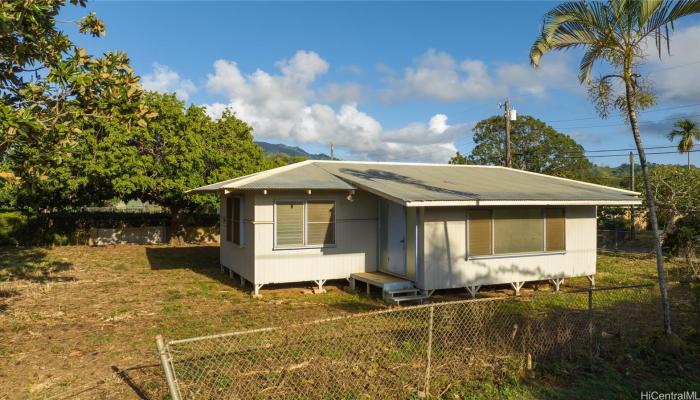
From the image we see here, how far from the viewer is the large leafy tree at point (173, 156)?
2108 cm

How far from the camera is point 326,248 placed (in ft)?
40.3

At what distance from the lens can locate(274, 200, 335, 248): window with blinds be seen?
11828 millimetres

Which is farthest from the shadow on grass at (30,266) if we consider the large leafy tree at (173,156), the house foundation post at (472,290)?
the house foundation post at (472,290)

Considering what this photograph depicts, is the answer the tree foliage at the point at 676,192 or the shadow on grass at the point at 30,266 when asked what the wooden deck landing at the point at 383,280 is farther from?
the tree foliage at the point at 676,192

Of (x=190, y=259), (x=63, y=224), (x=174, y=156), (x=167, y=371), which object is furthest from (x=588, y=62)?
(x=63, y=224)

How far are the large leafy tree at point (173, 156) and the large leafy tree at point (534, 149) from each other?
27.6 metres

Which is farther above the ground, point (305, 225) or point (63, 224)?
point (305, 225)

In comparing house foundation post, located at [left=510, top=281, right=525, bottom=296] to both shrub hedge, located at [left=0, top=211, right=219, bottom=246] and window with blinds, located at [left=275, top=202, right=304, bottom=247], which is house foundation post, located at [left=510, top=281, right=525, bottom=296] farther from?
shrub hedge, located at [left=0, top=211, right=219, bottom=246]

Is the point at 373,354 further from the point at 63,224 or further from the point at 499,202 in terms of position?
the point at 63,224

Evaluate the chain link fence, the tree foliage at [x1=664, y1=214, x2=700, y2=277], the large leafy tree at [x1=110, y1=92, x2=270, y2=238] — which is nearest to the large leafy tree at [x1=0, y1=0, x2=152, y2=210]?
the chain link fence

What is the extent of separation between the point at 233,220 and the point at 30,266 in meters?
7.91

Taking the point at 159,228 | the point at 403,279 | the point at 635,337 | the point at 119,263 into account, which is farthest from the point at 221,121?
the point at 635,337

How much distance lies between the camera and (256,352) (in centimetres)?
671

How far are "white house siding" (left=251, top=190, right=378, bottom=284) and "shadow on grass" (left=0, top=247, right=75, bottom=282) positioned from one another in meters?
6.35
